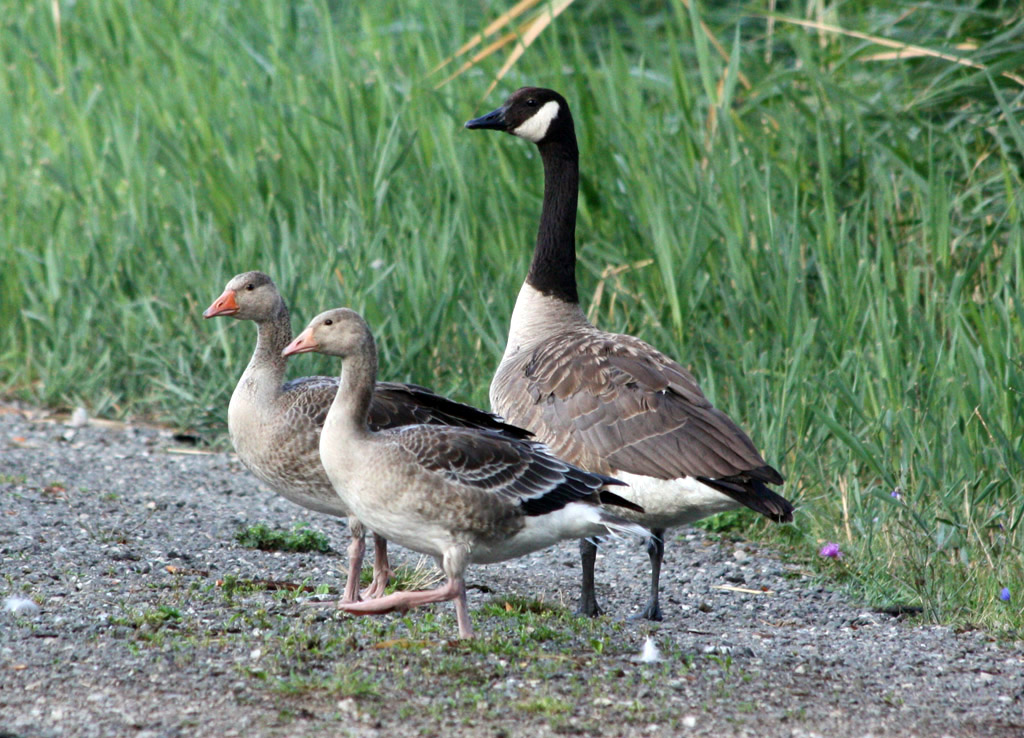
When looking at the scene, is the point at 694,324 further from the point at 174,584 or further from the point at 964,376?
the point at 174,584

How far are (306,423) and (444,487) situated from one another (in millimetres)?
1090

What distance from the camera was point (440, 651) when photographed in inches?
178

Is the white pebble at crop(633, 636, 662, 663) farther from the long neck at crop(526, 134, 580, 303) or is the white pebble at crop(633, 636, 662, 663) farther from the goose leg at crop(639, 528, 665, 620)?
the long neck at crop(526, 134, 580, 303)

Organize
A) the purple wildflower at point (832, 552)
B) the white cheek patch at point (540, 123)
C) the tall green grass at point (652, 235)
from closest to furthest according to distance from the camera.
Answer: the purple wildflower at point (832, 552) → the tall green grass at point (652, 235) → the white cheek patch at point (540, 123)

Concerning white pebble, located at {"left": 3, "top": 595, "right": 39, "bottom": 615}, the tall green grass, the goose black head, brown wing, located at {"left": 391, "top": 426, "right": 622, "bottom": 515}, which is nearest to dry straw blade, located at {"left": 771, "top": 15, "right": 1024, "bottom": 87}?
the tall green grass

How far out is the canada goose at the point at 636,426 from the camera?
532 cm

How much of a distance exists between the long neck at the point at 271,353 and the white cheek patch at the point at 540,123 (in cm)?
191

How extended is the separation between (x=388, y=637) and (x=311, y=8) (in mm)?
8119

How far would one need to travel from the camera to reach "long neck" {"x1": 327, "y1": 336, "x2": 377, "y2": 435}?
484cm

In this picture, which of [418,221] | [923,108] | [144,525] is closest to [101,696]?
[144,525]

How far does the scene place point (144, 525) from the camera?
6285 mm

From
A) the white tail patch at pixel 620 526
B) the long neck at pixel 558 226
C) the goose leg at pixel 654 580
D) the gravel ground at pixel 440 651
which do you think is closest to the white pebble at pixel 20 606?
the gravel ground at pixel 440 651

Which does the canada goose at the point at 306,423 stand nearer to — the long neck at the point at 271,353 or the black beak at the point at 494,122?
the long neck at the point at 271,353

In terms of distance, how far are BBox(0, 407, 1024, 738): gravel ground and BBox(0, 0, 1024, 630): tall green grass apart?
689mm
